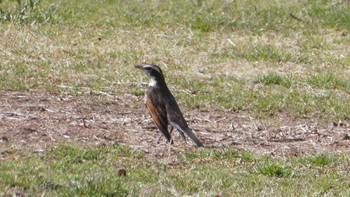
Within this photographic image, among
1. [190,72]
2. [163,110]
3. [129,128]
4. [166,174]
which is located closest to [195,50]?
[190,72]

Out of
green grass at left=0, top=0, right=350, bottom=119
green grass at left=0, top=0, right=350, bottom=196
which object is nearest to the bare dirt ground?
green grass at left=0, top=0, right=350, bottom=196

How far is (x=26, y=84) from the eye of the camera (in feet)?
35.1

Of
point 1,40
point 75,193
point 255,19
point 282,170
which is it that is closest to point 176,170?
point 282,170

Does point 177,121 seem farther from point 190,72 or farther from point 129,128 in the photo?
point 190,72

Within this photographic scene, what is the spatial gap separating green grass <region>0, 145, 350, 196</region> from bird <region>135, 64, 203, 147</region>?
241mm

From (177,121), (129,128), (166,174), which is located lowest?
(166,174)

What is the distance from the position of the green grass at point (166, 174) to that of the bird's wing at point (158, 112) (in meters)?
0.31

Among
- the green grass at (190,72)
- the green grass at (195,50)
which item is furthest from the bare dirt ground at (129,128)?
the green grass at (195,50)

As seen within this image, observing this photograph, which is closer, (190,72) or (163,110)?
(163,110)

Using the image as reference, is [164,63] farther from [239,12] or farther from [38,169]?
[38,169]

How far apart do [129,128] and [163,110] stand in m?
0.75

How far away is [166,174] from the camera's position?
26.1 ft

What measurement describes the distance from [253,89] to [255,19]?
12.8ft

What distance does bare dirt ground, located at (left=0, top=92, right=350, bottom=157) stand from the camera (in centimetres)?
881
